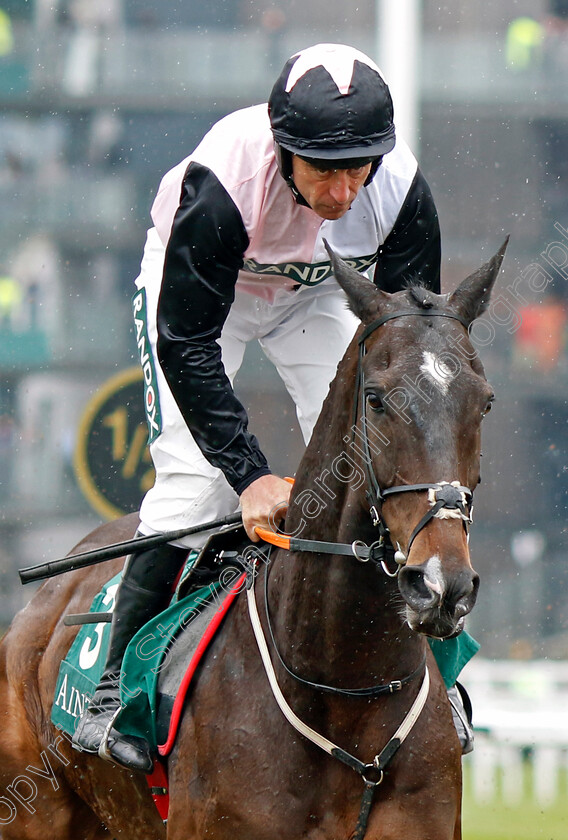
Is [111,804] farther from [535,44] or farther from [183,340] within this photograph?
[535,44]

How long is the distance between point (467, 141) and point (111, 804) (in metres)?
4.66

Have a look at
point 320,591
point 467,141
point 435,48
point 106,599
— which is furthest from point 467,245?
point 320,591

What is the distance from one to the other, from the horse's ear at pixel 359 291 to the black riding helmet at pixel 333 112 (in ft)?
0.91

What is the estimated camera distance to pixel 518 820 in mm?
5426

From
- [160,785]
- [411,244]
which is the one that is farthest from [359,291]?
[160,785]

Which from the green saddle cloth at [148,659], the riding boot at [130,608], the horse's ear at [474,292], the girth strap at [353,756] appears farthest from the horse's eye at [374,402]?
the riding boot at [130,608]

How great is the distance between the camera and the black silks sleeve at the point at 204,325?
8.72ft

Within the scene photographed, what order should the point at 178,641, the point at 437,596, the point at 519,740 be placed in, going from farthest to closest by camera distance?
the point at 519,740
the point at 178,641
the point at 437,596

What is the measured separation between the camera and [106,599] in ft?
10.9

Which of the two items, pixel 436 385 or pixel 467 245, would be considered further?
pixel 467 245

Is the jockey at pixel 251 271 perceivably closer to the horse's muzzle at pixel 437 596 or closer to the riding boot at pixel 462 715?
the riding boot at pixel 462 715

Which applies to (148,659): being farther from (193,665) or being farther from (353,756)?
(353,756)

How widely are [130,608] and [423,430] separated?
3.83 ft

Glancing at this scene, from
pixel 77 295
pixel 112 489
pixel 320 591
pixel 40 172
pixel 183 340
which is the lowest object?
pixel 112 489
